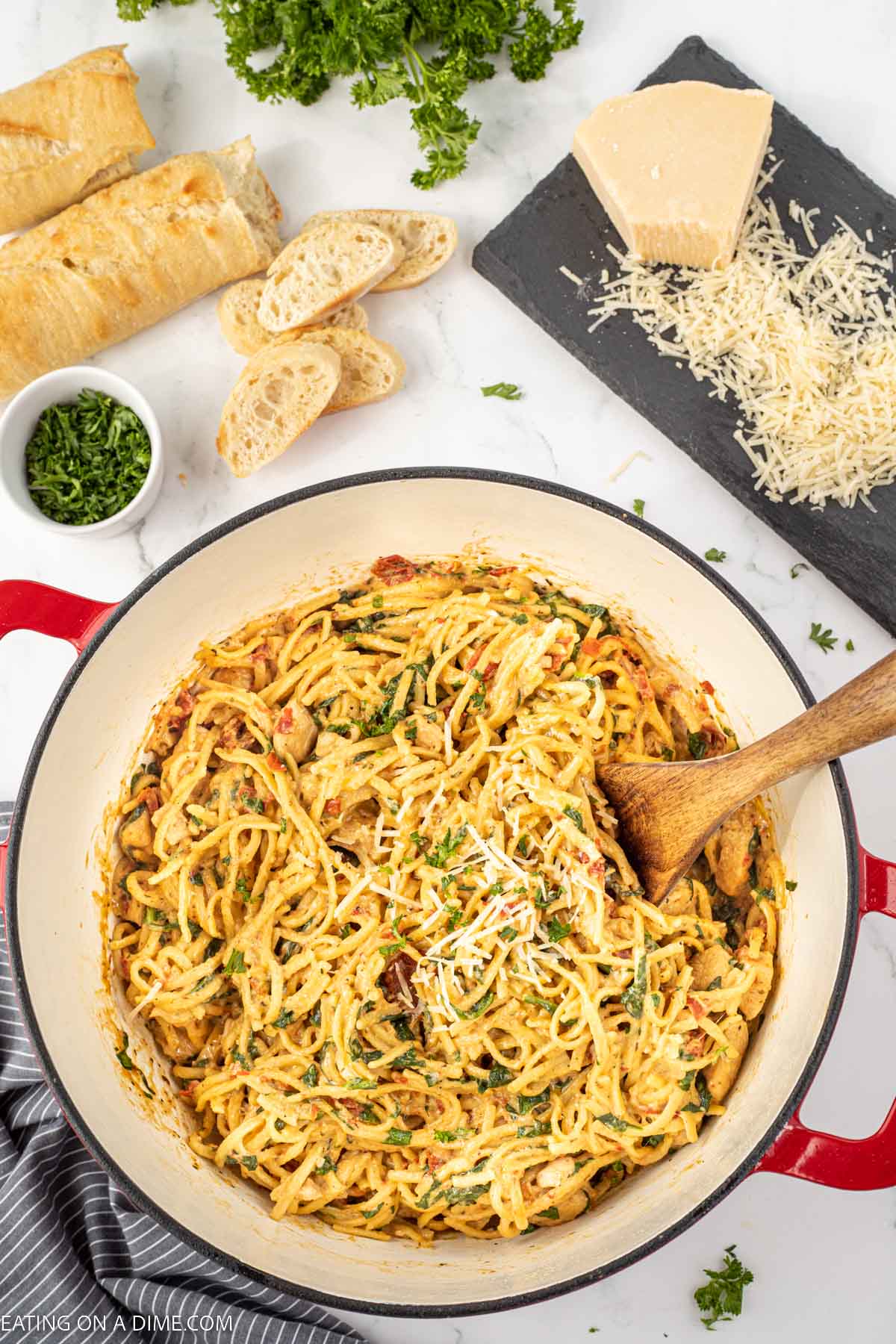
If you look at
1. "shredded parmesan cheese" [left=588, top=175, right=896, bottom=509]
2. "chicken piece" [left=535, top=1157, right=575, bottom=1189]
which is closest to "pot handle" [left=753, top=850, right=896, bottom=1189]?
"chicken piece" [left=535, top=1157, right=575, bottom=1189]

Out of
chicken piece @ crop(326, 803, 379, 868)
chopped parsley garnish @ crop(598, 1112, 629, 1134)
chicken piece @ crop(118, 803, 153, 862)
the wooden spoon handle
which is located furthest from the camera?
chicken piece @ crop(118, 803, 153, 862)

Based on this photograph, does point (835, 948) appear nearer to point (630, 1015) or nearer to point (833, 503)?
point (630, 1015)

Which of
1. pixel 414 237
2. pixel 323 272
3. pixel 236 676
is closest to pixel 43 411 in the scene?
pixel 323 272

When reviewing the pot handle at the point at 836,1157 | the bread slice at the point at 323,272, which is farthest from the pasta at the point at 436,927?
the bread slice at the point at 323,272

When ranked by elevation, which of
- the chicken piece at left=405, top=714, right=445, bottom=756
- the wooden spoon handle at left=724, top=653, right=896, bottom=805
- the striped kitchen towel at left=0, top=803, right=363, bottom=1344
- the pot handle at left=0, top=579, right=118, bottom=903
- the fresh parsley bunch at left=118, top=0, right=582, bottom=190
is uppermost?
the fresh parsley bunch at left=118, top=0, right=582, bottom=190

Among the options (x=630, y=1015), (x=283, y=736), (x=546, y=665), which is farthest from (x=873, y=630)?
(x=283, y=736)

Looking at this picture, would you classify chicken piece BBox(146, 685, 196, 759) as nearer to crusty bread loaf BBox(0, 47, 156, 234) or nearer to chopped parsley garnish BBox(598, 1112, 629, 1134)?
chopped parsley garnish BBox(598, 1112, 629, 1134)

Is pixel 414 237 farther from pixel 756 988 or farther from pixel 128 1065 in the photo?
pixel 128 1065

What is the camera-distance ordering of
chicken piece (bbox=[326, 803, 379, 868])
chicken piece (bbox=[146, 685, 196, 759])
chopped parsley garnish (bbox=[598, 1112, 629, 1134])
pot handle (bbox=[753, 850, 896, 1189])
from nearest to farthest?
pot handle (bbox=[753, 850, 896, 1189]), chopped parsley garnish (bbox=[598, 1112, 629, 1134]), chicken piece (bbox=[326, 803, 379, 868]), chicken piece (bbox=[146, 685, 196, 759])
